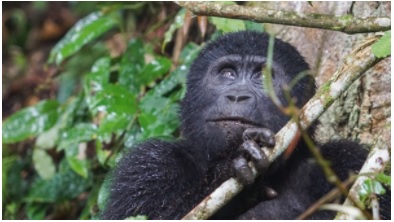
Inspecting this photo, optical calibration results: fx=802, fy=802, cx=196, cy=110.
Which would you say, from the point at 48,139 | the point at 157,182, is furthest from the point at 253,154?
the point at 48,139

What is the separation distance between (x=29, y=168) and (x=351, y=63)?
391 cm

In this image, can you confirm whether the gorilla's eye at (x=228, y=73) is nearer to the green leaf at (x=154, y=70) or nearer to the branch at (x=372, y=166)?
the branch at (x=372, y=166)

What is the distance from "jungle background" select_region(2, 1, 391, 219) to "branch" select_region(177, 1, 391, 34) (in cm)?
51

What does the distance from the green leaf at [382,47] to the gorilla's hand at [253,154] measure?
2.12 ft

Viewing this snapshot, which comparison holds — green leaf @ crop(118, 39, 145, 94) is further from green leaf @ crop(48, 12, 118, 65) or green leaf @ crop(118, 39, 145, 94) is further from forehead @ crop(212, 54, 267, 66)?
forehead @ crop(212, 54, 267, 66)

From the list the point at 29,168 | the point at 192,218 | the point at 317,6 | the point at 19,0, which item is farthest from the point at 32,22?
the point at 192,218

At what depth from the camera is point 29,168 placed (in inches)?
278

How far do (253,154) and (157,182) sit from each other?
0.80 metres

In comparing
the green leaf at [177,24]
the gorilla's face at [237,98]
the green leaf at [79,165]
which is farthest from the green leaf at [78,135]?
the gorilla's face at [237,98]

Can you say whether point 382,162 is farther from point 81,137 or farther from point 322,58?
point 81,137

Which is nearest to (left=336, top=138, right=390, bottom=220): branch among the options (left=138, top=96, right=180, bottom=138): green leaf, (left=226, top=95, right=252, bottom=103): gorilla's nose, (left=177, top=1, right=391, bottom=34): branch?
(left=177, top=1, right=391, bottom=34): branch

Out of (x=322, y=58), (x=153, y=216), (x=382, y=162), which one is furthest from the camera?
(x=322, y=58)

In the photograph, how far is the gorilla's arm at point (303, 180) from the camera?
4371 millimetres

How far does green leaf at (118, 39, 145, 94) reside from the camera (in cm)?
610
